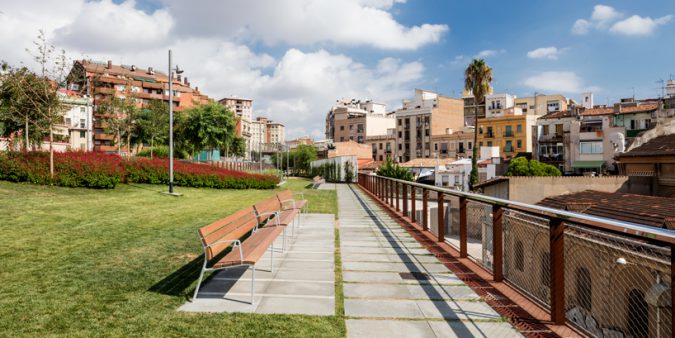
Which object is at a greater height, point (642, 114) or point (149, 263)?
point (642, 114)

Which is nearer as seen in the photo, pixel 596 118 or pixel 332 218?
pixel 332 218

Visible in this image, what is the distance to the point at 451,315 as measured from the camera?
4.29 metres

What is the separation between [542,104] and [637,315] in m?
89.0

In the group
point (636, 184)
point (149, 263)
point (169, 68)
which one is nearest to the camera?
point (149, 263)

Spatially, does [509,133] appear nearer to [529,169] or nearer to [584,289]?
[529,169]

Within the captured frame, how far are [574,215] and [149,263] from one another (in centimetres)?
547

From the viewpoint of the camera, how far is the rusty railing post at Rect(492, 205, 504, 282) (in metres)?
5.35

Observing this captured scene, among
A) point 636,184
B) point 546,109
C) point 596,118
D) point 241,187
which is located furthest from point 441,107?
point 241,187

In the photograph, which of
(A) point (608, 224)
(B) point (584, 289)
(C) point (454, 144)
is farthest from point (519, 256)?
(C) point (454, 144)

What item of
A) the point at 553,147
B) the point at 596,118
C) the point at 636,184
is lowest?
the point at 636,184

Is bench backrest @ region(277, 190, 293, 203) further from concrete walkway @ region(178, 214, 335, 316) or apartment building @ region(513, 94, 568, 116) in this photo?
apartment building @ region(513, 94, 568, 116)

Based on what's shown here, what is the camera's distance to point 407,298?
484 centimetres

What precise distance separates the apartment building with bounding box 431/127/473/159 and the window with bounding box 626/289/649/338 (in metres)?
68.7

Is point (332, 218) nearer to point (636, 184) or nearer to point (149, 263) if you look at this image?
point (149, 263)
